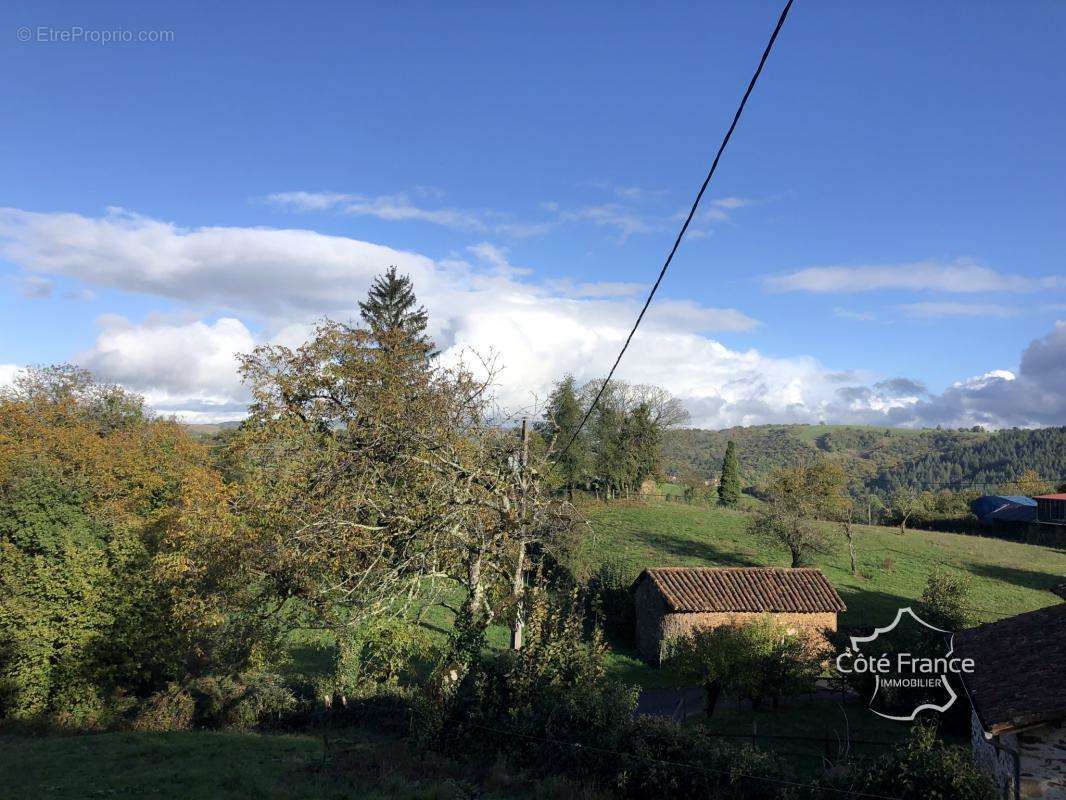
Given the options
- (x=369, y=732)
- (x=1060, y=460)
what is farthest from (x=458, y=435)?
(x=1060, y=460)

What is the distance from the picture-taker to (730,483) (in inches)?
2813

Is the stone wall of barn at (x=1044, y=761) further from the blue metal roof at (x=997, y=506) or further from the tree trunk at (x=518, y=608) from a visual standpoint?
the blue metal roof at (x=997, y=506)

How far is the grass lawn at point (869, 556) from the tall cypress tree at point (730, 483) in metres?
13.1

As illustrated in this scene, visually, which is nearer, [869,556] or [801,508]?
[801,508]

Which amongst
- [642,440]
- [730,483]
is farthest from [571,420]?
[730,483]

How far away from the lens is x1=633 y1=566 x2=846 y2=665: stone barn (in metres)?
24.5

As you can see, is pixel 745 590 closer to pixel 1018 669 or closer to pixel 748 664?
pixel 748 664

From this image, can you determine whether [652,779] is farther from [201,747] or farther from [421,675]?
[421,675]

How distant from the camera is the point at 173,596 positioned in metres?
20.7

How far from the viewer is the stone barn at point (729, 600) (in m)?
24.5

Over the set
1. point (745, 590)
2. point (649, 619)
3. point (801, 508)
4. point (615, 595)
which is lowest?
point (649, 619)

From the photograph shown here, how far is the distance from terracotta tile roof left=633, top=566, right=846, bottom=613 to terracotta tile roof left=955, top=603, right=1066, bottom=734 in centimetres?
996

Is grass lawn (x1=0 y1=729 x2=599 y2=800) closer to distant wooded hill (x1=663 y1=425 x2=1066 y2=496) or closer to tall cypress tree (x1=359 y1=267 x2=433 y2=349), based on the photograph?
tall cypress tree (x1=359 y1=267 x2=433 y2=349)

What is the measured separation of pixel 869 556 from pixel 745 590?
22948 millimetres
